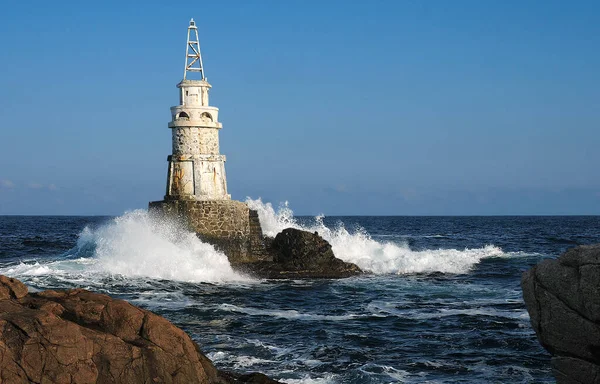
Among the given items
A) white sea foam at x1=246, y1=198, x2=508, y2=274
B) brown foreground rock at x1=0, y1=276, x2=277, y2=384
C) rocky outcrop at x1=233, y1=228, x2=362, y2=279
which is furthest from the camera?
white sea foam at x1=246, y1=198, x2=508, y2=274

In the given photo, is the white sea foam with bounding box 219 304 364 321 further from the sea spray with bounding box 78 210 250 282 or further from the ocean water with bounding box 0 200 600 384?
the sea spray with bounding box 78 210 250 282

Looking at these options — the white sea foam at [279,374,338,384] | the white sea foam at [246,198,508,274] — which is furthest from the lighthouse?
the white sea foam at [279,374,338,384]

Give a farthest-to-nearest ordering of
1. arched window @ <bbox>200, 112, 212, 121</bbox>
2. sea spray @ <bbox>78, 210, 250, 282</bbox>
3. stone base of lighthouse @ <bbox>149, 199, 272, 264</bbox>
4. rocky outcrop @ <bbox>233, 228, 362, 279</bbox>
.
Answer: arched window @ <bbox>200, 112, 212, 121</bbox> < stone base of lighthouse @ <bbox>149, 199, 272, 264</bbox> < rocky outcrop @ <bbox>233, 228, 362, 279</bbox> < sea spray @ <bbox>78, 210, 250, 282</bbox>

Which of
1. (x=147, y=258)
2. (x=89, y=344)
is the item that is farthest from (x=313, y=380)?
(x=147, y=258)

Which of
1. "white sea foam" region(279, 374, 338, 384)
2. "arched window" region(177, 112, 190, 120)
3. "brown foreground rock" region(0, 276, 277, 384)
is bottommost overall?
"white sea foam" region(279, 374, 338, 384)

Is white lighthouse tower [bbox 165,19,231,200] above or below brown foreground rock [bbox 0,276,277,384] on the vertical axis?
above

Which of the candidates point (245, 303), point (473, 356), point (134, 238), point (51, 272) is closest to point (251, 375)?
point (473, 356)

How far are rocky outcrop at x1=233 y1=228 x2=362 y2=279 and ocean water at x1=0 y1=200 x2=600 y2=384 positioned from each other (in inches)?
40.2

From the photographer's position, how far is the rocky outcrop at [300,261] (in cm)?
2811

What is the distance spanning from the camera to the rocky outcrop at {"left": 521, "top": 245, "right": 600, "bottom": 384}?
28.0 ft

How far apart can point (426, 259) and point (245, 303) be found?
14272 millimetres

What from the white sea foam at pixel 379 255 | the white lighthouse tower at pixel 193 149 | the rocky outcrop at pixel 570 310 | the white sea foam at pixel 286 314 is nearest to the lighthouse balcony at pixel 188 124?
the white lighthouse tower at pixel 193 149

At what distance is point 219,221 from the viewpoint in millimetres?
28438

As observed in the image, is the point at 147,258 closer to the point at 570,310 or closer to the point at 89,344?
the point at 89,344
